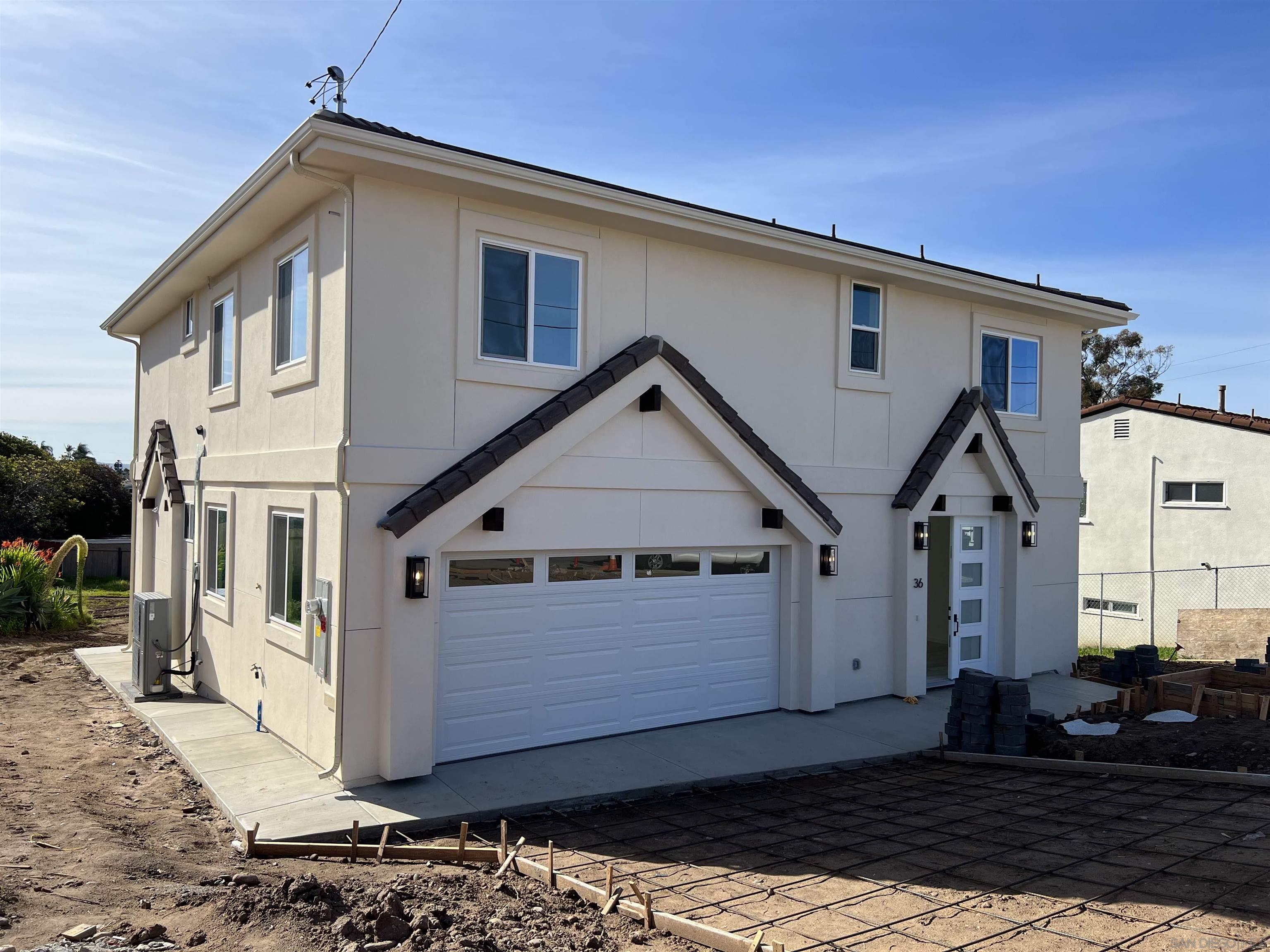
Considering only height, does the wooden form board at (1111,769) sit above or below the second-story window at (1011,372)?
below

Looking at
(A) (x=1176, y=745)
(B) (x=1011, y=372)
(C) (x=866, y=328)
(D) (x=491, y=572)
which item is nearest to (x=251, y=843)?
(D) (x=491, y=572)

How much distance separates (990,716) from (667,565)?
159 inches

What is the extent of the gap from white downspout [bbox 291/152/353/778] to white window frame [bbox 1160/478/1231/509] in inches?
843

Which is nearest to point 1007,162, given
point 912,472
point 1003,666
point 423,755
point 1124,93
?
point 1124,93

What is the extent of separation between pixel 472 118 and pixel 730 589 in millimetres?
6418

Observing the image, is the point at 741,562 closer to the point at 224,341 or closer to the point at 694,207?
the point at 694,207

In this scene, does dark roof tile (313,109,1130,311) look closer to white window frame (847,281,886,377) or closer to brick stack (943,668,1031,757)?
white window frame (847,281,886,377)

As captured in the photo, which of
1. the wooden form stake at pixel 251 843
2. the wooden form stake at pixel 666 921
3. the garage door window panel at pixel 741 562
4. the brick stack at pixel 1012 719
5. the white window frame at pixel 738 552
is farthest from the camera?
the garage door window panel at pixel 741 562

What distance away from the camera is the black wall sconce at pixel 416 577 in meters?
8.52

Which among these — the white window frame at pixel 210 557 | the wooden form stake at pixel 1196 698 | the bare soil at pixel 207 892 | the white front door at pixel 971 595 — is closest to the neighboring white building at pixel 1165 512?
the white front door at pixel 971 595

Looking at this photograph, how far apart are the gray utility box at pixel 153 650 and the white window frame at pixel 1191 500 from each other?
22563mm

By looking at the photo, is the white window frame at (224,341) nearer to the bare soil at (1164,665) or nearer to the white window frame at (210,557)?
the white window frame at (210,557)

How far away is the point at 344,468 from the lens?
8.41 meters

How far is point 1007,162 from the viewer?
668 inches
